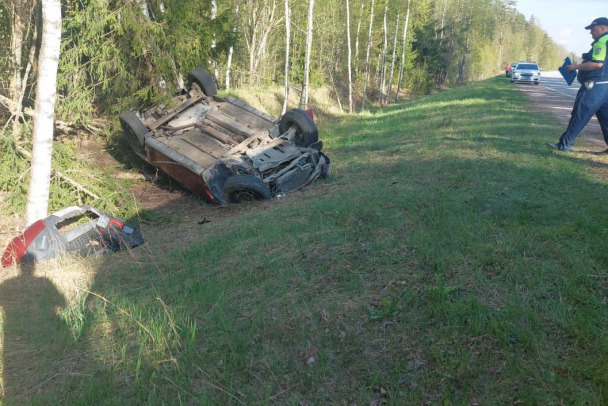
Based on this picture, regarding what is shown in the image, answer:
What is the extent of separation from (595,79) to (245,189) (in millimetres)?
5864

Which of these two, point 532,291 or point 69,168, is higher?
point 532,291

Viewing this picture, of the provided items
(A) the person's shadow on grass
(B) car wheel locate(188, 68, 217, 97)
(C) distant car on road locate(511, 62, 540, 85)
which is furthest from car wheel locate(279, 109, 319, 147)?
(C) distant car on road locate(511, 62, 540, 85)

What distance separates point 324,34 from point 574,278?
3105 centimetres

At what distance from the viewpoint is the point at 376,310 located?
3750mm

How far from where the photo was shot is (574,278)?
362cm

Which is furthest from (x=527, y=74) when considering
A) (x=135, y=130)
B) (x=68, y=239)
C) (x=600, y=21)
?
(x=68, y=239)

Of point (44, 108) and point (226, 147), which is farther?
point (226, 147)

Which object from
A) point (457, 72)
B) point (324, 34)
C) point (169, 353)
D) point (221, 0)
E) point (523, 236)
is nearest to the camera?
point (169, 353)

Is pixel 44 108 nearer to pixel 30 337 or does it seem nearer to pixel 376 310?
pixel 30 337

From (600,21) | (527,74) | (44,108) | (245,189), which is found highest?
(600,21)

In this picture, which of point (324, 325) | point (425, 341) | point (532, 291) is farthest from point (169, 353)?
point (532, 291)

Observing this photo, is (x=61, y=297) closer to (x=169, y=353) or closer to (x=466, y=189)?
(x=169, y=353)

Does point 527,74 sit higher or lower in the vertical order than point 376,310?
higher

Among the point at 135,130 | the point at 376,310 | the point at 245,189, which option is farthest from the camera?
the point at 135,130
